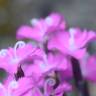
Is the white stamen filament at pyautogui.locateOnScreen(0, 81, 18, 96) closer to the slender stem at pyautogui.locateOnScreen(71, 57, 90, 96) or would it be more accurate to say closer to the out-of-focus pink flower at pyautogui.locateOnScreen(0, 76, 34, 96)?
the out-of-focus pink flower at pyautogui.locateOnScreen(0, 76, 34, 96)

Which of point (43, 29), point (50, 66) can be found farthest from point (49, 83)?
point (43, 29)

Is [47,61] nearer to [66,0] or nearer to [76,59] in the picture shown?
[76,59]

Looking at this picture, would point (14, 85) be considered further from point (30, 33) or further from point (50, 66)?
point (30, 33)

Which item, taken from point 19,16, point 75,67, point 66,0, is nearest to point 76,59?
point 75,67

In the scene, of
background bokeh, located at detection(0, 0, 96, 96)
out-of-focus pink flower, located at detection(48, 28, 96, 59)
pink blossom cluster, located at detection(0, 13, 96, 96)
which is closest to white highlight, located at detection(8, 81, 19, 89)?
pink blossom cluster, located at detection(0, 13, 96, 96)

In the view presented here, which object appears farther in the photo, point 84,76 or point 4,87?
point 84,76

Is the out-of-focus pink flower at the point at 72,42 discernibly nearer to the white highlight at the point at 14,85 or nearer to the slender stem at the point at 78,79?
the slender stem at the point at 78,79

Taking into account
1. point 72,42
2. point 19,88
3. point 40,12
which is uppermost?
point 40,12
